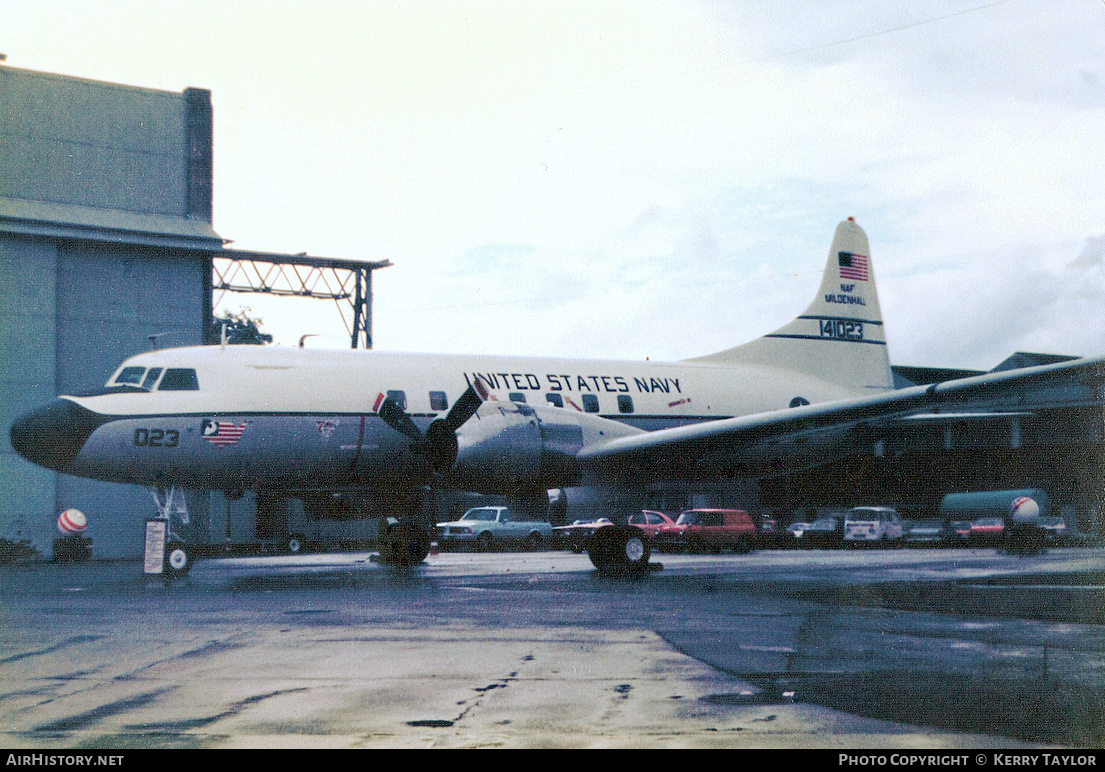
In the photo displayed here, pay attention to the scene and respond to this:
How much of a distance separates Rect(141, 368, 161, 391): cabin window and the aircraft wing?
28.0 ft

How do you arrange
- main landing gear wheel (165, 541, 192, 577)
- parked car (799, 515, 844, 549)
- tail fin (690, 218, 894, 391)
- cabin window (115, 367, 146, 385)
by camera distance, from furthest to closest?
parked car (799, 515, 844, 549)
tail fin (690, 218, 894, 391)
main landing gear wheel (165, 541, 192, 577)
cabin window (115, 367, 146, 385)

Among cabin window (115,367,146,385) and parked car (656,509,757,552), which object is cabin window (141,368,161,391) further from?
parked car (656,509,757,552)

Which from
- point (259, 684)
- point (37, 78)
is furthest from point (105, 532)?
point (259, 684)

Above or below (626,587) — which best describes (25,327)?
above

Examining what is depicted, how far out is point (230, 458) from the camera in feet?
65.5

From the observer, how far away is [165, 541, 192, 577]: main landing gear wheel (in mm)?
21000

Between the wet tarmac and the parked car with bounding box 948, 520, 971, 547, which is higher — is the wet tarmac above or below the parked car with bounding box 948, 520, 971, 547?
above

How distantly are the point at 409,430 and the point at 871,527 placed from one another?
1036 inches

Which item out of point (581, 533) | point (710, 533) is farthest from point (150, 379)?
point (710, 533)

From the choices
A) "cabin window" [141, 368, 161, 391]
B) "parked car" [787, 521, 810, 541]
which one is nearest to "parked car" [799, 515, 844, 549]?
"parked car" [787, 521, 810, 541]

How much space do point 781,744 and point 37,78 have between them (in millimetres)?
35354

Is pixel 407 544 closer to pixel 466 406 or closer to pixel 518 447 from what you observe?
pixel 466 406
